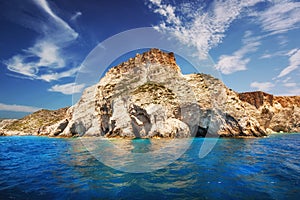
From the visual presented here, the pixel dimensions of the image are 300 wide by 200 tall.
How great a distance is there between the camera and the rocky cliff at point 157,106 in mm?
40562

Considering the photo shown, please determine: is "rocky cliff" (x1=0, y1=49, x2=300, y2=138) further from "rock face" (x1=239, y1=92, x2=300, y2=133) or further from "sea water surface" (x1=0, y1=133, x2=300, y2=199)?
"sea water surface" (x1=0, y1=133, x2=300, y2=199)

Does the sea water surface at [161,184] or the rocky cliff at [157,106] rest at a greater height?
the rocky cliff at [157,106]

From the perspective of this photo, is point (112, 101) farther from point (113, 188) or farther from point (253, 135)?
point (113, 188)

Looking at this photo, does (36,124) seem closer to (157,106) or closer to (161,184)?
(157,106)

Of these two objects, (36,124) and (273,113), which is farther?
(36,124)

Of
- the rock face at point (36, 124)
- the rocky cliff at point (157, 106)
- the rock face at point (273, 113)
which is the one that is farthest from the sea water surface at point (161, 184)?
A: the rock face at point (36, 124)

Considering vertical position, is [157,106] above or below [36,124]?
below

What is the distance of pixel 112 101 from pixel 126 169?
39002mm

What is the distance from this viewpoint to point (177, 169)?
11320 millimetres

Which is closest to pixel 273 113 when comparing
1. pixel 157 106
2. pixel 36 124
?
pixel 157 106

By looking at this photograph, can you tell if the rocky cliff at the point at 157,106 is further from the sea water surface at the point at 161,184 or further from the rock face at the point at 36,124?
the sea water surface at the point at 161,184

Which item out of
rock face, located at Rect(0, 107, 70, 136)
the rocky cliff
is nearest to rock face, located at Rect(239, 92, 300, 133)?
the rocky cliff

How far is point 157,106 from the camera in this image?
40406mm

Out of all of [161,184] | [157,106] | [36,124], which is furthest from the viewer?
[36,124]
